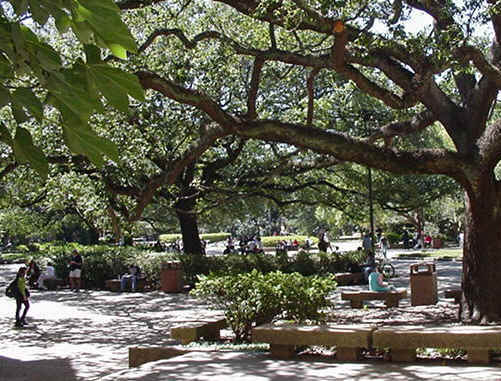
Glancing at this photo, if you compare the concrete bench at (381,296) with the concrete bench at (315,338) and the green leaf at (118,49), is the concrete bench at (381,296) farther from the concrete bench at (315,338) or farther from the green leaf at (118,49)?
the green leaf at (118,49)

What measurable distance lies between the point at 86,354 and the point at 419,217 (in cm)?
4049

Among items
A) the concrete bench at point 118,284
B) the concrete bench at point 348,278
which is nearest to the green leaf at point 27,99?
the concrete bench at point 348,278

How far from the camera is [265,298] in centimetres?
1012

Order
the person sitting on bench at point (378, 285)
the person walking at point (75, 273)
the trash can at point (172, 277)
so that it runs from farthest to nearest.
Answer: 1. the person walking at point (75, 273)
2. the trash can at point (172, 277)
3. the person sitting on bench at point (378, 285)

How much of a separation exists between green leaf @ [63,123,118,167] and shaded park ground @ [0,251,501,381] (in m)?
5.79

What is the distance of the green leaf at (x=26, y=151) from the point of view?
2084mm

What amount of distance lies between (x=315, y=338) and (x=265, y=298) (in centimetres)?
199

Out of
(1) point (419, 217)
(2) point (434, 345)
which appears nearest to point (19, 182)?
(2) point (434, 345)

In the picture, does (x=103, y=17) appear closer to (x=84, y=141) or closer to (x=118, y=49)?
(x=118, y=49)

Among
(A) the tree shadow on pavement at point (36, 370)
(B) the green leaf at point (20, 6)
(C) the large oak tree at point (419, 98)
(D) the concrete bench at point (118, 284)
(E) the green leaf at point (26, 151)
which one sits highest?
(C) the large oak tree at point (419, 98)

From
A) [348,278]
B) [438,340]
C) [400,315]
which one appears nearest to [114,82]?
[438,340]

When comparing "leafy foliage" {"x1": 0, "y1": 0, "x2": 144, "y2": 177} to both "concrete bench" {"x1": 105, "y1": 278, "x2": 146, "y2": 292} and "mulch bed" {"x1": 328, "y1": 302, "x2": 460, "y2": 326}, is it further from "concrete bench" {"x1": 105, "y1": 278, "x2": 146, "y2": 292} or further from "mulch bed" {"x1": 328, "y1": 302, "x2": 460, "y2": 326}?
"concrete bench" {"x1": 105, "y1": 278, "x2": 146, "y2": 292}

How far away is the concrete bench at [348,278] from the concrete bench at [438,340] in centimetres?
1430

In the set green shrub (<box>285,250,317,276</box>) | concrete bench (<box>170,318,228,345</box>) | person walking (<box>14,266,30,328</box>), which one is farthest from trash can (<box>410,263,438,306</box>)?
green shrub (<box>285,250,317,276</box>)
